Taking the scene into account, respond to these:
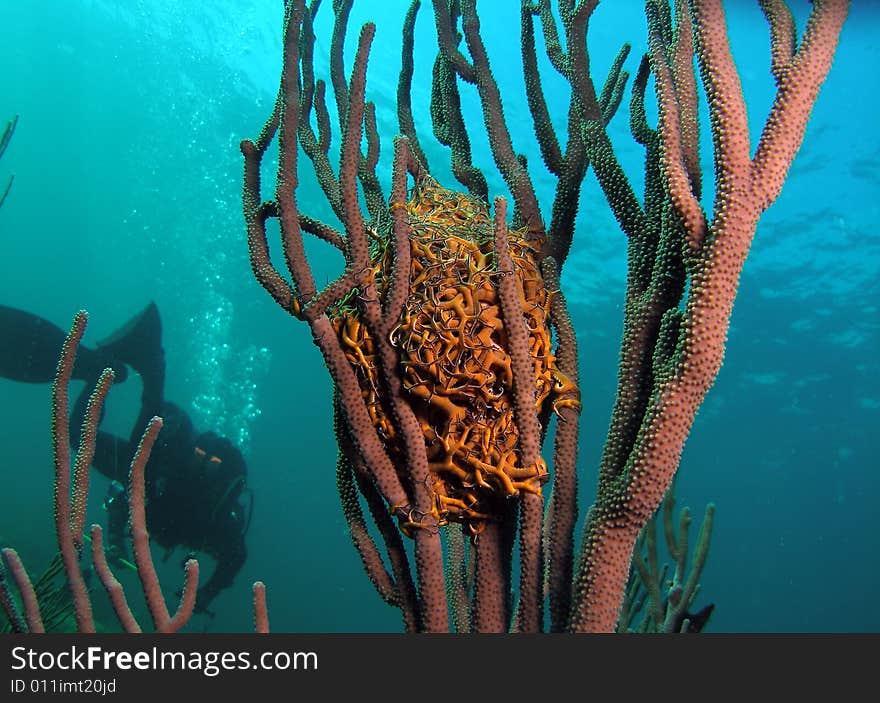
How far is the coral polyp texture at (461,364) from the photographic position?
2135mm

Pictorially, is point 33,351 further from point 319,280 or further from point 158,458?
point 319,280

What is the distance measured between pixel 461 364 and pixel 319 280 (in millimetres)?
38011

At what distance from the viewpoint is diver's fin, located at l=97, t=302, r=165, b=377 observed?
10156 mm

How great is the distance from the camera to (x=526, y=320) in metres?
2.30

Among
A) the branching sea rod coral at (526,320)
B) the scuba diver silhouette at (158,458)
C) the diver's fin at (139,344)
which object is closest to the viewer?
the branching sea rod coral at (526,320)

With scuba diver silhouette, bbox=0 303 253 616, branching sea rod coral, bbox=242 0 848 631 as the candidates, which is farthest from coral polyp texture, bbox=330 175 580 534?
scuba diver silhouette, bbox=0 303 253 616

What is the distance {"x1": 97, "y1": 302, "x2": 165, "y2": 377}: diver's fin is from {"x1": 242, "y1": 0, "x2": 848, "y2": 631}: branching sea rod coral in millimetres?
8830

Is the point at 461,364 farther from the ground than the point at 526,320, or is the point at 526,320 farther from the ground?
the point at 526,320

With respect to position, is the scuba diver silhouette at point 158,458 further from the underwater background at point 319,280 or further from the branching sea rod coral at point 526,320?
the branching sea rod coral at point 526,320

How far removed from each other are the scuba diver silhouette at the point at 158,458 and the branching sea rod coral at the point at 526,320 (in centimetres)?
796

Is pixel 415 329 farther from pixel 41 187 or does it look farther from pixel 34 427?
pixel 41 187

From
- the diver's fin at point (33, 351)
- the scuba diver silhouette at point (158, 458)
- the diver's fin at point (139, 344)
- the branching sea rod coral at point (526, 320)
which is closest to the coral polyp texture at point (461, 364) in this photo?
the branching sea rod coral at point (526, 320)

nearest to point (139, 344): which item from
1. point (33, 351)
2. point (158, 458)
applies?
point (33, 351)

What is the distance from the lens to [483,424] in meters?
2.18
